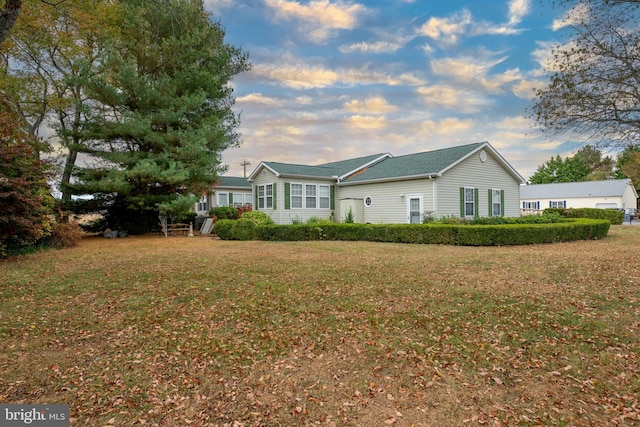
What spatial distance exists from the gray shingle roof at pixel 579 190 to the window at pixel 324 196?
36.0 meters

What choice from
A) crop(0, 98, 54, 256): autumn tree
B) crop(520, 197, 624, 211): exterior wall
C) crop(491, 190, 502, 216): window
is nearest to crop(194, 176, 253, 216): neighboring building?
crop(0, 98, 54, 256): autumn tree

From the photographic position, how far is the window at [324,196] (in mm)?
20172

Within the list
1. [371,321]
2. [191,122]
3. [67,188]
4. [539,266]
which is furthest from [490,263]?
[67,188]

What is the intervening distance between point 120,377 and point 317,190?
16.9 m

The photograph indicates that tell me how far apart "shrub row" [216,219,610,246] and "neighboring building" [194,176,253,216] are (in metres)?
13.0

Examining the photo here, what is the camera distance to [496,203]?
62.1ft

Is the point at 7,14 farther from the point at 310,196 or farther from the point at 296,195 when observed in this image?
the point at 310,196

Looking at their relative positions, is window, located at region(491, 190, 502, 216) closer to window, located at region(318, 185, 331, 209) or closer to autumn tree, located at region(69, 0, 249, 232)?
window, located at region(318, 185, 331, 209)

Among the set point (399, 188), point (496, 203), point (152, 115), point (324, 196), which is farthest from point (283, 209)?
point (496, 203)

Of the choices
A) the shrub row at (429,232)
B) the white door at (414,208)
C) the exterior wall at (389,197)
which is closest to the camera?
the shrub row at (429,232)

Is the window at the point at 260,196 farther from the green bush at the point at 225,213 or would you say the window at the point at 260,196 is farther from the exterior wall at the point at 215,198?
the exterior wall at the point at 215,198

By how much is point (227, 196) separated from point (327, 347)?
26.7 m

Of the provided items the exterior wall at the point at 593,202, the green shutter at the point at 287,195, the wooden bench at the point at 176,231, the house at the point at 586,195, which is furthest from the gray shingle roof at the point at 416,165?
the exterior wall at the point at 593,202

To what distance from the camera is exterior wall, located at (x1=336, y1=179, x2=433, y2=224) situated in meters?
16.8
